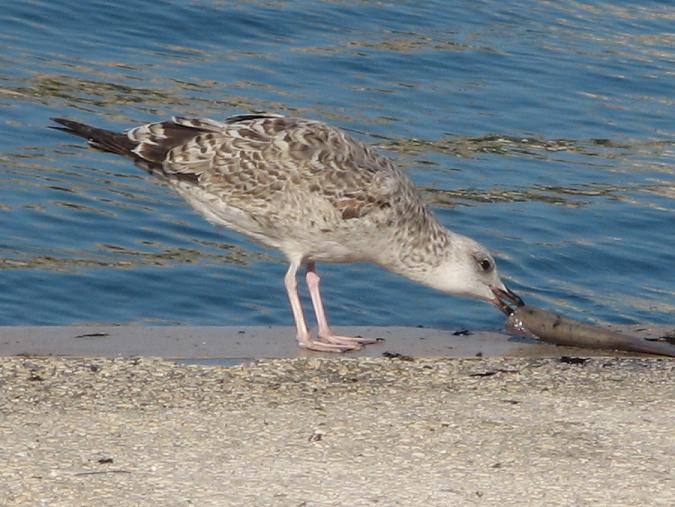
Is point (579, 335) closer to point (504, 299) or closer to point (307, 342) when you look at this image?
point (504, 299)

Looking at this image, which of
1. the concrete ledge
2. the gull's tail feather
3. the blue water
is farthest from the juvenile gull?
the blue water

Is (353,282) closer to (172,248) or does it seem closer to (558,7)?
(172,248)

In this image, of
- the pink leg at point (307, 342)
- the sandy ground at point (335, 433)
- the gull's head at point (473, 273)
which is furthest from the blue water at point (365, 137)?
the sandy ground at point (335, 433)

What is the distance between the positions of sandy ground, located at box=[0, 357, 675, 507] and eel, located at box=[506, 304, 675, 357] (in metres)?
0.51

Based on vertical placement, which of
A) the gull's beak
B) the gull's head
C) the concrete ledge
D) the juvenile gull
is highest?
the juvenile gull

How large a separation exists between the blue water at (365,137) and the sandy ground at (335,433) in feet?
10.5

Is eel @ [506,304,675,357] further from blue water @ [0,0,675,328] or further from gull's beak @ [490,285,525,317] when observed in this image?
blue water @ [0,0,675,328]

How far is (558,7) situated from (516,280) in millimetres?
8438

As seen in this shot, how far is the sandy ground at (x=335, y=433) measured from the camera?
5547 millimetres

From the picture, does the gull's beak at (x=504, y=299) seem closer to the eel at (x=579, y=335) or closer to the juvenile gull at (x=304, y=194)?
the juvenile gull at (x=304, y=194)

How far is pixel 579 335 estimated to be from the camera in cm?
814

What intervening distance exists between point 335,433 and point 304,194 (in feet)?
7.75

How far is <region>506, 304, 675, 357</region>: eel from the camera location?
807 cm

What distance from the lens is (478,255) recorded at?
8.74m
